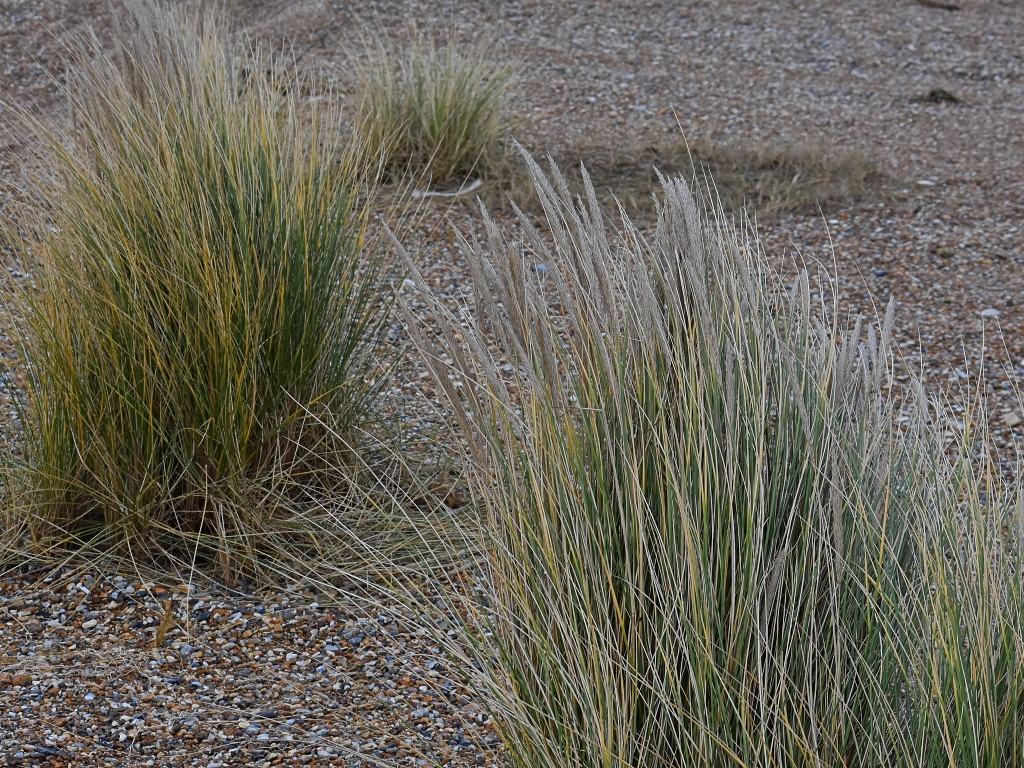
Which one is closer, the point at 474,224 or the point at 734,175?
the point at 474,224

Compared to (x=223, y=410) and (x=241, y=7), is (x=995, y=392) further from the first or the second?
(x=241, y=7)

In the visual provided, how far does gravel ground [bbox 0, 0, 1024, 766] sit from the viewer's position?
1933mm

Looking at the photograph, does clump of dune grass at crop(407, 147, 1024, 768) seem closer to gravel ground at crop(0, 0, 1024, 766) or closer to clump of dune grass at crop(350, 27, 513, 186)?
gravel ground at crop(0, 0, 1024, 766)

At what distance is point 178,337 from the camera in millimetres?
2340

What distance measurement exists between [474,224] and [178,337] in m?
2.44

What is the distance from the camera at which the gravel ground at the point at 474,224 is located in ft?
6.34

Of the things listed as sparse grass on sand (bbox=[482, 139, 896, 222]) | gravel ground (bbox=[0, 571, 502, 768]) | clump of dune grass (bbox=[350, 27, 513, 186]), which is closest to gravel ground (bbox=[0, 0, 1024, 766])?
gravel ground (bbox=[0, 571, 502, 768])

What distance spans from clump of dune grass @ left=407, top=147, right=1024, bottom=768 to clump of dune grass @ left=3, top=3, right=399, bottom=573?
3.12 feet

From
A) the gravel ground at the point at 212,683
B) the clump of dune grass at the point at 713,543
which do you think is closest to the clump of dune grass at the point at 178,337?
the gravel ground at the point at 212,683

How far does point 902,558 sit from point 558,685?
49cm

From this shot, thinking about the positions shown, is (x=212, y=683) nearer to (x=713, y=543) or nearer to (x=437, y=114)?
(x=713, y=543)

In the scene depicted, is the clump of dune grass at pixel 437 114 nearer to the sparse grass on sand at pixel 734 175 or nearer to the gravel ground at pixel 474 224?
the sparse grass on sand at pixel 734 175

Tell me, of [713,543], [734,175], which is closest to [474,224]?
[734,175]

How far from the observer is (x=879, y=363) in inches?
55.8
